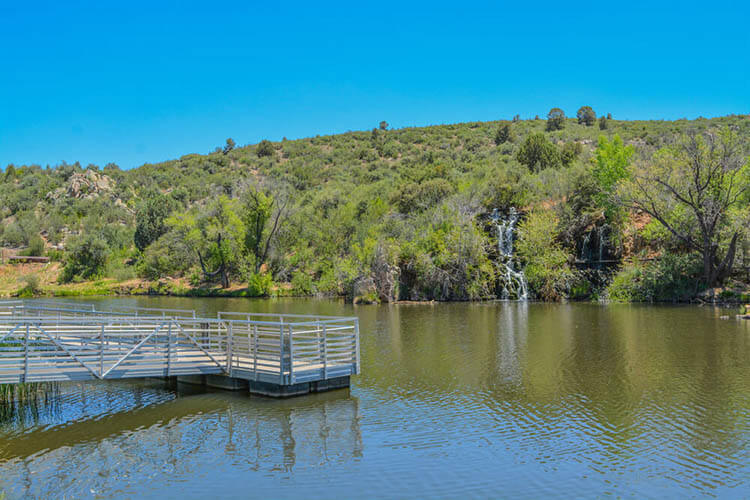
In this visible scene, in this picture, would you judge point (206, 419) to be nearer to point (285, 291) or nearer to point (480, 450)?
point (480, 450)

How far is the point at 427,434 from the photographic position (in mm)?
12727

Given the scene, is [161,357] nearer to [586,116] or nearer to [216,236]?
[216,236]

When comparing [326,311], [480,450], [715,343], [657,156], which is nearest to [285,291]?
[326,311]

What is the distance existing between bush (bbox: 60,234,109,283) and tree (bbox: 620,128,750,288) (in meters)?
59.8

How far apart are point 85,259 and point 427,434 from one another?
69.4m

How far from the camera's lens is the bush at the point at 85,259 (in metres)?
70.2

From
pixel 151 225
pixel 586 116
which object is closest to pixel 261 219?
pixel 151 225

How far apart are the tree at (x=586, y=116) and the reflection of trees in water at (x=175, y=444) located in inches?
4128

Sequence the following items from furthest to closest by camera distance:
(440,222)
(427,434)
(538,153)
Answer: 1. (538,153)
2. (440,222)
3. (427,434)

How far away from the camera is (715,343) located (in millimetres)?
23422

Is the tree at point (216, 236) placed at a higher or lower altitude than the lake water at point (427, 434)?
higher

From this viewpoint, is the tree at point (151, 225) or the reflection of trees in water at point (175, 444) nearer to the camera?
the reflection of trees in water at point (175, 444)

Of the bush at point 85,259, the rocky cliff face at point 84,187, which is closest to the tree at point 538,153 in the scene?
the bush at point 85,259

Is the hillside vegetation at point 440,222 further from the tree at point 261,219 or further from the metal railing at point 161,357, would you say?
the metal railing at point 161,357
